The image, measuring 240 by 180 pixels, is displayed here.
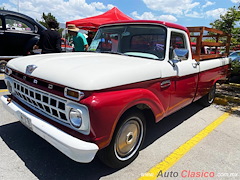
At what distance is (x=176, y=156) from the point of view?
2.92 meters

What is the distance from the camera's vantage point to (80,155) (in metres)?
1.92

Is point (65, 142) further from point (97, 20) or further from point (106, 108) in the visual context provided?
point (97, 20)

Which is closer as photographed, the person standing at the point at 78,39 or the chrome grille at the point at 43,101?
the chrome grille at the point at 43,101

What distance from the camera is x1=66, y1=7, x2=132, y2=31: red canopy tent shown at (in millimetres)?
9070

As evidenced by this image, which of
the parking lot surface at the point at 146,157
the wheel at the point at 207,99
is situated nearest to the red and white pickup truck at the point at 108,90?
the parking lot surface at the point at 146,157

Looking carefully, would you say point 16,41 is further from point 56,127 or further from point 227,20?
point 227,20

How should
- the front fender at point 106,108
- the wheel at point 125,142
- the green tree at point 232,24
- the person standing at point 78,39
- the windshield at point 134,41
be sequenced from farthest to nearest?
the green tree at point 232,24 < the person standing at point 78,39 < the windshield at point 134,41 < the wheel at point 125,142 < the front fender at point 106,108

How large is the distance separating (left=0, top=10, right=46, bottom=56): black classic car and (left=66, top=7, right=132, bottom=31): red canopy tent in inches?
115

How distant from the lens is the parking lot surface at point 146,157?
7.97 ft

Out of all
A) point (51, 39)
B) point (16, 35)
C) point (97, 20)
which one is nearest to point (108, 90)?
point (51, 39)

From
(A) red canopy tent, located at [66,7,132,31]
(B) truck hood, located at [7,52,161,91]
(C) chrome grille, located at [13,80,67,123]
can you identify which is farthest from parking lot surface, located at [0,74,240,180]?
(A) red canopy tent, located at [66,7,132,31]

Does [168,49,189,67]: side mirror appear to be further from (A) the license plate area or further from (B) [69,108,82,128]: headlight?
(A) the license plate area

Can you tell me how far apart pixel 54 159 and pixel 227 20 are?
8.39 meters

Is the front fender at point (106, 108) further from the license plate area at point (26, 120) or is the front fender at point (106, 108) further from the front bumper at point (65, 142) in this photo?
the license plate area at point (26, 120)
